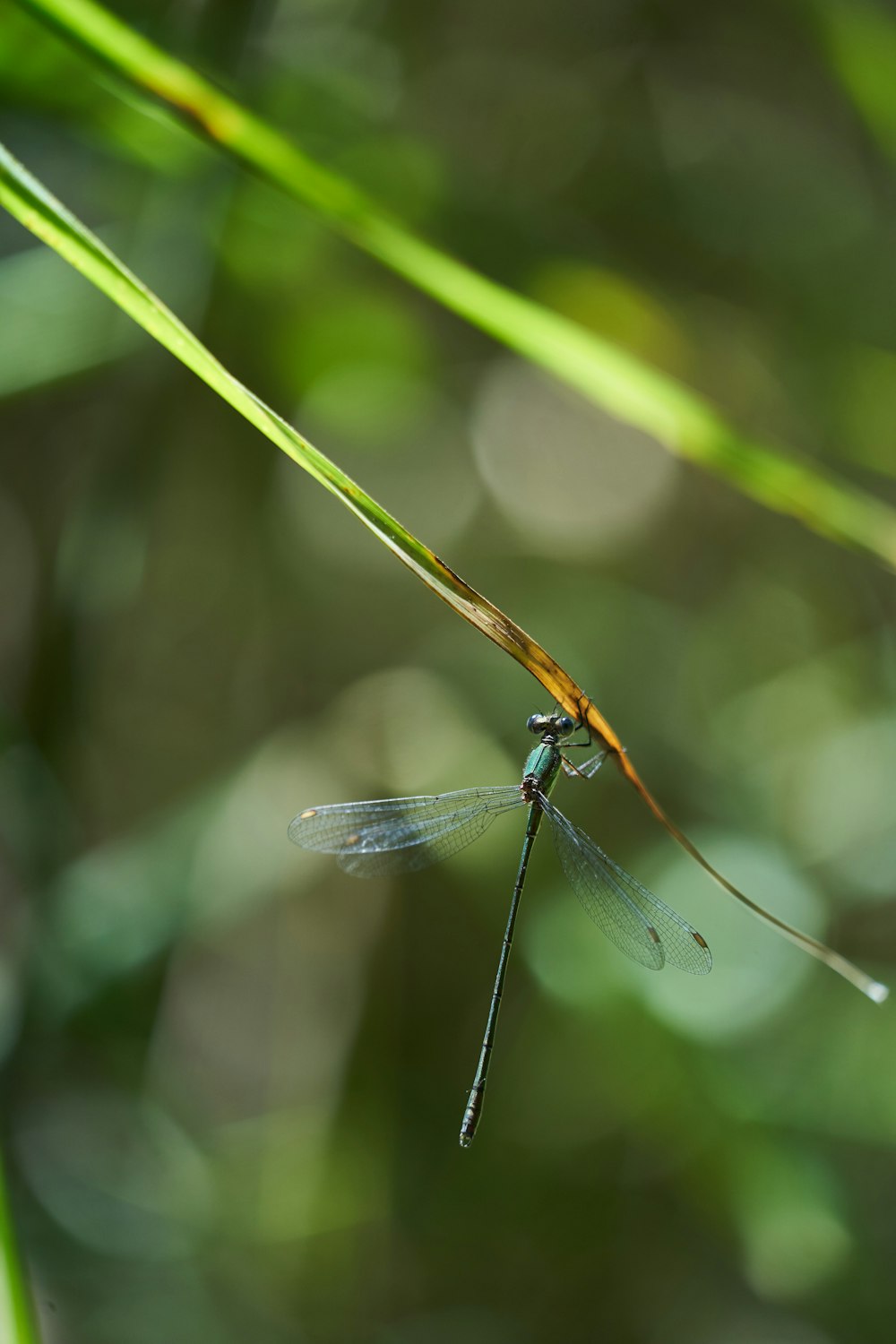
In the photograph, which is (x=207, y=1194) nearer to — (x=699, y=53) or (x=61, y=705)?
(x=61, y=705)

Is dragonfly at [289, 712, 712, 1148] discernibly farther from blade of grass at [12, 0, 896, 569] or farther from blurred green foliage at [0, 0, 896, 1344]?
blade of grass at [12, 0, 896, 569]

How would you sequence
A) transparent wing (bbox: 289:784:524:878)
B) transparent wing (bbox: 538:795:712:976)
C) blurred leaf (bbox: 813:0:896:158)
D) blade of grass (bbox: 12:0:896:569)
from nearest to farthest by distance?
blade of grass (bbox: 12:0:896:569)
transparent wing (bbox: 538:795:712:976)
transparent wing (bbox: 289:784:524:878)
blurred leaf (bbox: 813:0:896:158)

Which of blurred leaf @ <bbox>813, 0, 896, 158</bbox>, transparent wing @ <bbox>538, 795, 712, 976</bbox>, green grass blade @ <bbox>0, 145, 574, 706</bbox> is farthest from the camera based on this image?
blurred leaf @ <bbox>813, 0, 896, 158</bbox>

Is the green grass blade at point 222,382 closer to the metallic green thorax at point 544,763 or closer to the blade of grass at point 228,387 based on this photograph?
the blade of grass at point 228,387

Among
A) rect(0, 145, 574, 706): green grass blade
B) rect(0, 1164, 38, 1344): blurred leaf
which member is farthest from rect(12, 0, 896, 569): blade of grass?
rect(0, 1164, 38, 1344): blurred leaf

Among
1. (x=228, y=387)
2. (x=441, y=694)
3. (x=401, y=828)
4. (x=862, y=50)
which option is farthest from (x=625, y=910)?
(x=862, y=50)

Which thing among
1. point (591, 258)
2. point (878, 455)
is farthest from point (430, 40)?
point (878, 455)

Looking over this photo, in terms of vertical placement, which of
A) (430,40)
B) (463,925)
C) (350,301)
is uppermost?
(430,40)
